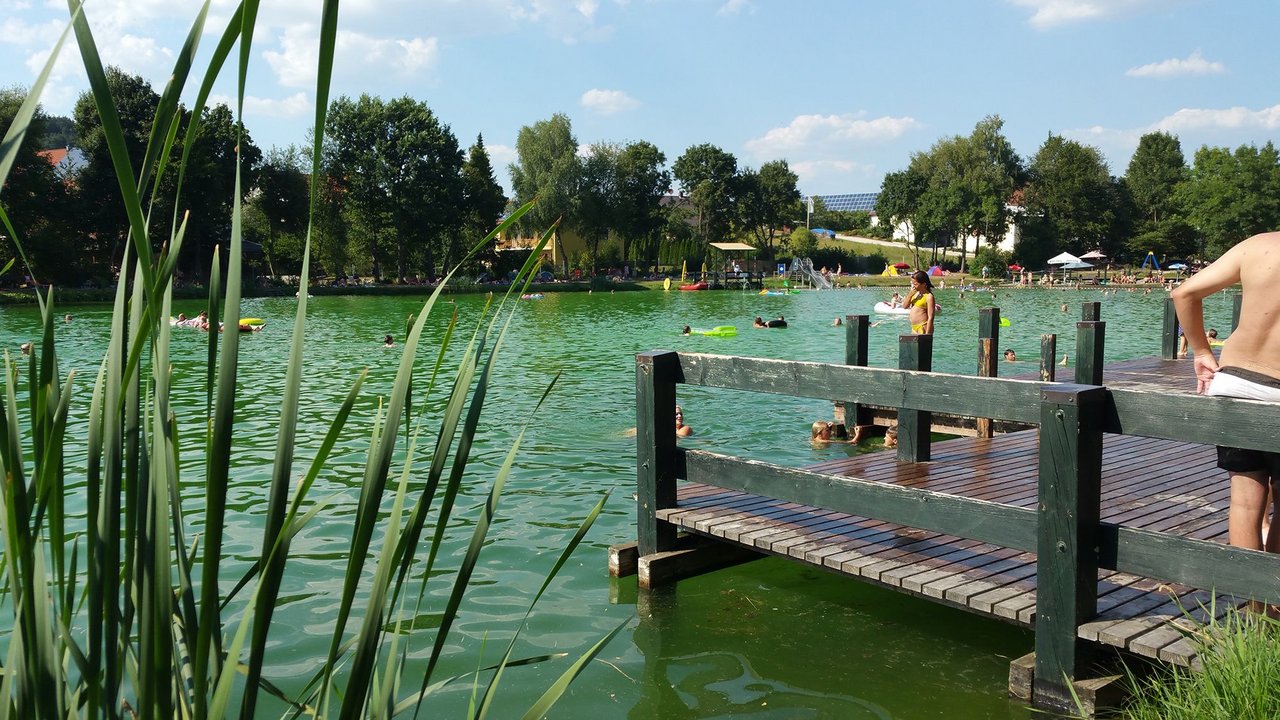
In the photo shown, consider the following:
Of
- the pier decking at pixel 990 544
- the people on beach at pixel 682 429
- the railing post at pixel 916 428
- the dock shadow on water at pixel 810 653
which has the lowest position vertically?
the dock shadow on water at pixel 810 653

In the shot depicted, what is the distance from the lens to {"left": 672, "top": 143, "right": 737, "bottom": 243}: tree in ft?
295

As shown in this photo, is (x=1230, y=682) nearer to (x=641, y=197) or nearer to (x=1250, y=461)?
(x=1250, y=461)

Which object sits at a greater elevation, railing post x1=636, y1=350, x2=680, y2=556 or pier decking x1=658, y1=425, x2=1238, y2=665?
railing post x1=636, y1=350, x2=680, y2=556

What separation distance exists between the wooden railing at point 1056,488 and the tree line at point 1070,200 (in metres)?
84.6

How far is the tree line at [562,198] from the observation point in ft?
166

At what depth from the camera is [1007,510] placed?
14.2ft

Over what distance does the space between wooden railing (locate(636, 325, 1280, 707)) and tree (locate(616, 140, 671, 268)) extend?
74.2 m

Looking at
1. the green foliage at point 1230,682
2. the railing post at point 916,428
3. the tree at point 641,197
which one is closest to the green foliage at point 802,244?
the tree at point 641,197

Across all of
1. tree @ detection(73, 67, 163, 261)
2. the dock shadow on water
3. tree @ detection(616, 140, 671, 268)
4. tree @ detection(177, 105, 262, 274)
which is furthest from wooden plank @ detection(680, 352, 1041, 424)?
tree @ detection(616, 140, 671, 268)

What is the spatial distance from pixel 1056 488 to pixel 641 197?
8149cm

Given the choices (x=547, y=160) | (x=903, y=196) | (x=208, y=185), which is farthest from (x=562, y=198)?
(x=903, y=196)

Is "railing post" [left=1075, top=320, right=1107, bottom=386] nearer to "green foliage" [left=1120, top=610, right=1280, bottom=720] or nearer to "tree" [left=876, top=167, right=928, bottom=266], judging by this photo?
"green foliage" [left=1120, top=610, right=1280, bottom=720]

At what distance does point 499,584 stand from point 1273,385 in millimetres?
4630

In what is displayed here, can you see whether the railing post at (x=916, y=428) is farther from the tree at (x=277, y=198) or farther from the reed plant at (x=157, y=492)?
the tree at (x=277, y=198)
